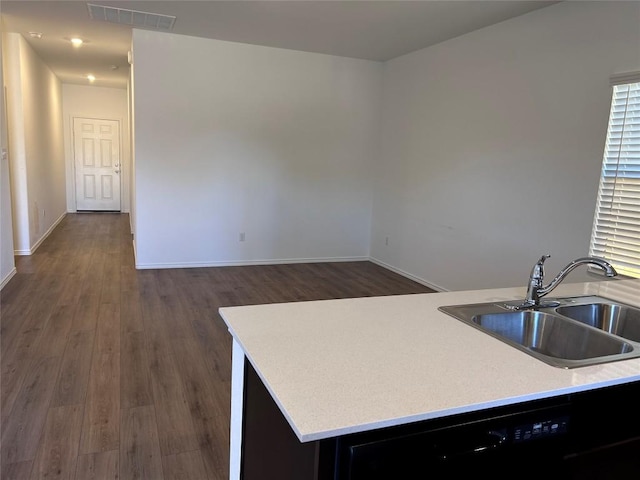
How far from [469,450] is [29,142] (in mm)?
6455

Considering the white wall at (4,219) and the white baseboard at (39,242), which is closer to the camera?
the white wall at (4,219)

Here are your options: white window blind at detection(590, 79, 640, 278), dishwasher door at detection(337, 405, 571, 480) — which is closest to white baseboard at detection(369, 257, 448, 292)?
white window blind at detection(590, 79, 640, 278)

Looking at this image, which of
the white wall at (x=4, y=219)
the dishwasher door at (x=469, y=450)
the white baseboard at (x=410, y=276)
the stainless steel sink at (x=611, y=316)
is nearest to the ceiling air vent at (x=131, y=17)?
the white wall at (x=4, y=219)

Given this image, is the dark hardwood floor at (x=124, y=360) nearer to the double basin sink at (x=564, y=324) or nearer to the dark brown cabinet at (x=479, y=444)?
the dark brown cabinet at (x=479, y=444)

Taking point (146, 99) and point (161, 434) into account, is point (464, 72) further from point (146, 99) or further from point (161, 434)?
point (161, 434)

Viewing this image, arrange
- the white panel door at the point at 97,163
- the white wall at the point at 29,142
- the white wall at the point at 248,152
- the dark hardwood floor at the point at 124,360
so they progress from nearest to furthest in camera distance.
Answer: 1. the dark hardwood floor at the point at 124,360
2. the white wall at the point at 248,152
3. the white wall at the point at 29,142
4. the white panel door at the point at 97,163

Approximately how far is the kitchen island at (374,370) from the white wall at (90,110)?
9205 millimetres

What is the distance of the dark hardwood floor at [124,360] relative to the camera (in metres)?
2.03

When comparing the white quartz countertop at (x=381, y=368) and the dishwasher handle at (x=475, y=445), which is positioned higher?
the white quartz countertop at (x=381, y=368)

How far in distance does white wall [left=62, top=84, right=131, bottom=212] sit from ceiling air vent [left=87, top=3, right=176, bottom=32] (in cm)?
513

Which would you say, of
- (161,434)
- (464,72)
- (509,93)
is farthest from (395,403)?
(464,72)

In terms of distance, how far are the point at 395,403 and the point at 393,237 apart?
493 centimetres

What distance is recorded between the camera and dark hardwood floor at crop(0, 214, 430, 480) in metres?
2.03

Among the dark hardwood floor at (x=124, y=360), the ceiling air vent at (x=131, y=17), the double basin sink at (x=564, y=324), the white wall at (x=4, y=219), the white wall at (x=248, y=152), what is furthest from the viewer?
the white wall at (x=248, y=152)
